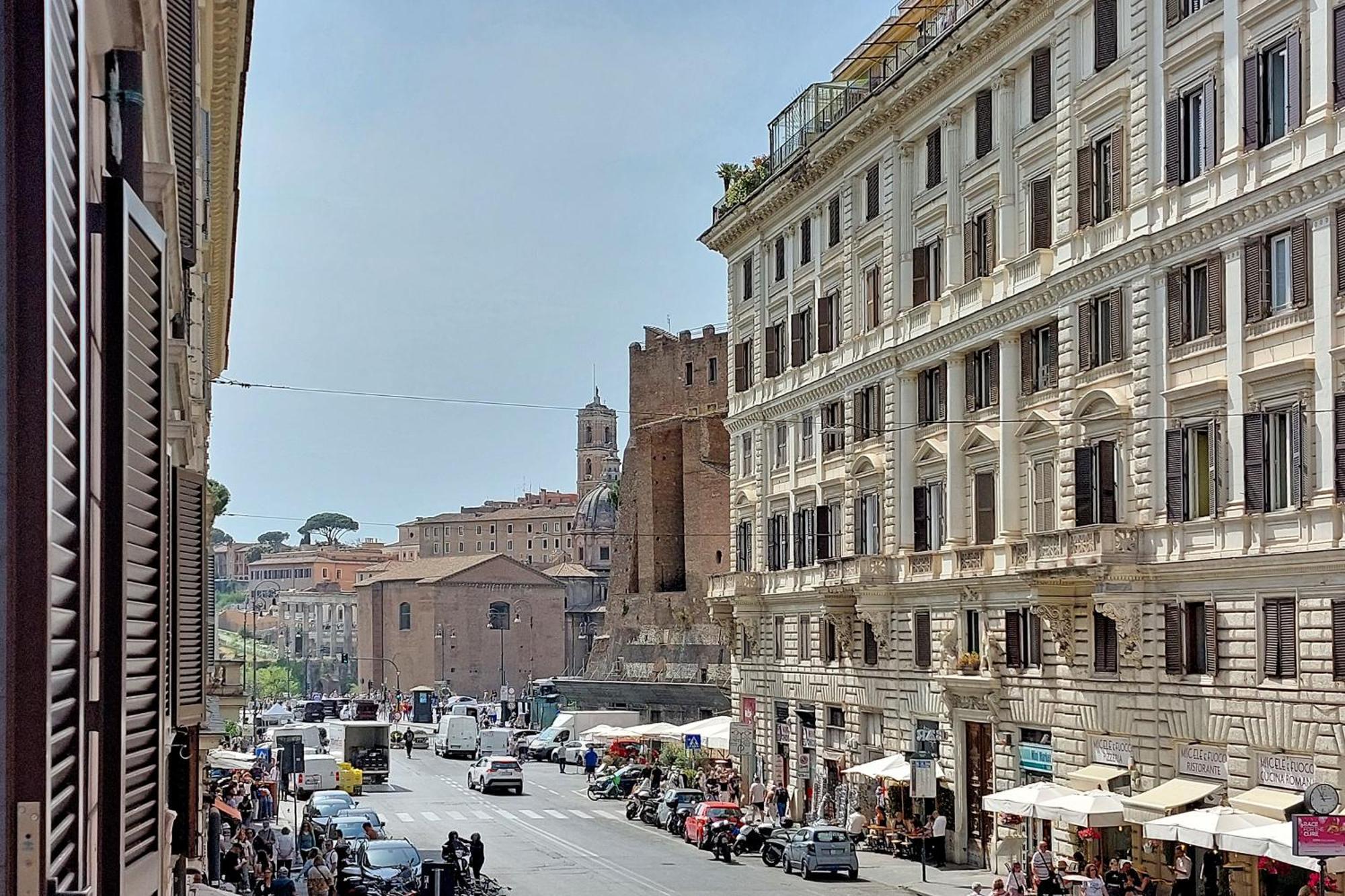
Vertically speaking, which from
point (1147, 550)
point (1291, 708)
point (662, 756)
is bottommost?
point (662, 756)

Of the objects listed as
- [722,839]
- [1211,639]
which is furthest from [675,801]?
[1211,639]

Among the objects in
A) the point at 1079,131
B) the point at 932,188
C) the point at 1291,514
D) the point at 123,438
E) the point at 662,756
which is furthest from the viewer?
the point at 662,756

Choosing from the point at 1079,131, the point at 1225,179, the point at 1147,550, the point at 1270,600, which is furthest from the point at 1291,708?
the point at 1079,131

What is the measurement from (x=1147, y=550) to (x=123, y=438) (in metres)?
27.4

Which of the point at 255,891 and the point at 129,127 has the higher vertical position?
the point at 129,127

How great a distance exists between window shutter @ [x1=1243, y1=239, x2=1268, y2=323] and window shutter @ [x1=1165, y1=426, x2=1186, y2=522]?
8.21ft

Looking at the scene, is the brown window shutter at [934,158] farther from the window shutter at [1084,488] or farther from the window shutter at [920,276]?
the window shutter at [1084,488]

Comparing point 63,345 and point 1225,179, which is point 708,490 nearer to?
point 1225,179

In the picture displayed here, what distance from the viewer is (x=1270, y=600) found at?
2716cm

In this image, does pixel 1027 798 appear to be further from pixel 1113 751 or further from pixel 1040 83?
pixel 1040 83

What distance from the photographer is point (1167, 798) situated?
2889cm

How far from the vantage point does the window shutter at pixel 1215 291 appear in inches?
1120

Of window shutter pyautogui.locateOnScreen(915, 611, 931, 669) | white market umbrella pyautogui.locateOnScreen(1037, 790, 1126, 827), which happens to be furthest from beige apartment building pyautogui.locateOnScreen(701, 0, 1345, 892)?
white market umbrella pyautogui.locateOnScreen(1037, 790, 1126, 827)

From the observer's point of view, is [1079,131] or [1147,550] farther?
[1079,131]
